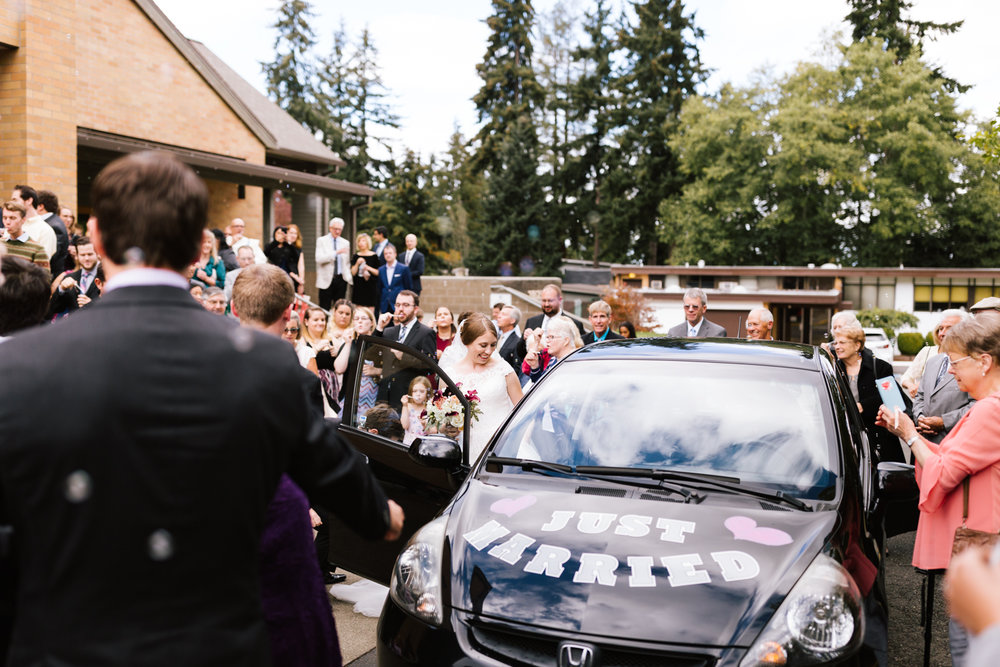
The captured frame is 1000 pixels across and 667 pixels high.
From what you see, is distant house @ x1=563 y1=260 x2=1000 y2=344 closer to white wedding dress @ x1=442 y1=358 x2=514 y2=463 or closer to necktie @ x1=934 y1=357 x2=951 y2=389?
necktie @ x1=934 y1=357 x2=951 y2=389

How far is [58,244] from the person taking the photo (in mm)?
9023

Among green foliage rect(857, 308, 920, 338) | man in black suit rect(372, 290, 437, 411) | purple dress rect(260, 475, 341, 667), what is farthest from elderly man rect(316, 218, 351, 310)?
green foliage rect(857, 308, 920, 338)

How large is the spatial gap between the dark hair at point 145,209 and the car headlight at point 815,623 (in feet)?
6.98

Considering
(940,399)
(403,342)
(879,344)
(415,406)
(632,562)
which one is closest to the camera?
(632,562)

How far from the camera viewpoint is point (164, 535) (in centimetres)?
162

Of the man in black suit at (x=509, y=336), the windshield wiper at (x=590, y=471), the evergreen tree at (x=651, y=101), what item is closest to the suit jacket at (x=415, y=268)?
the man in black suit at (x=509, y=336)

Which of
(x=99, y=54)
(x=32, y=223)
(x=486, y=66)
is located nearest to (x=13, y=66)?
(x=99, y=54)

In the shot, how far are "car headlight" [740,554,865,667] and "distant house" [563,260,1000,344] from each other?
44.9 m

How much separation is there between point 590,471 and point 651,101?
58564 millimetres

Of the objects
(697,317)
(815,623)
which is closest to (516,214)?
(697,317)

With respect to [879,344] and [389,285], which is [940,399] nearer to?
[389,285]

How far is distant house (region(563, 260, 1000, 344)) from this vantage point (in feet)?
161

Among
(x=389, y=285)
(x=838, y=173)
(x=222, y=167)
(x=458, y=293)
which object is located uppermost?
(x=838, y=173)

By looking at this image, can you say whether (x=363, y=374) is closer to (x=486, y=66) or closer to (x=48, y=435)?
→ (x=48, y=435)
